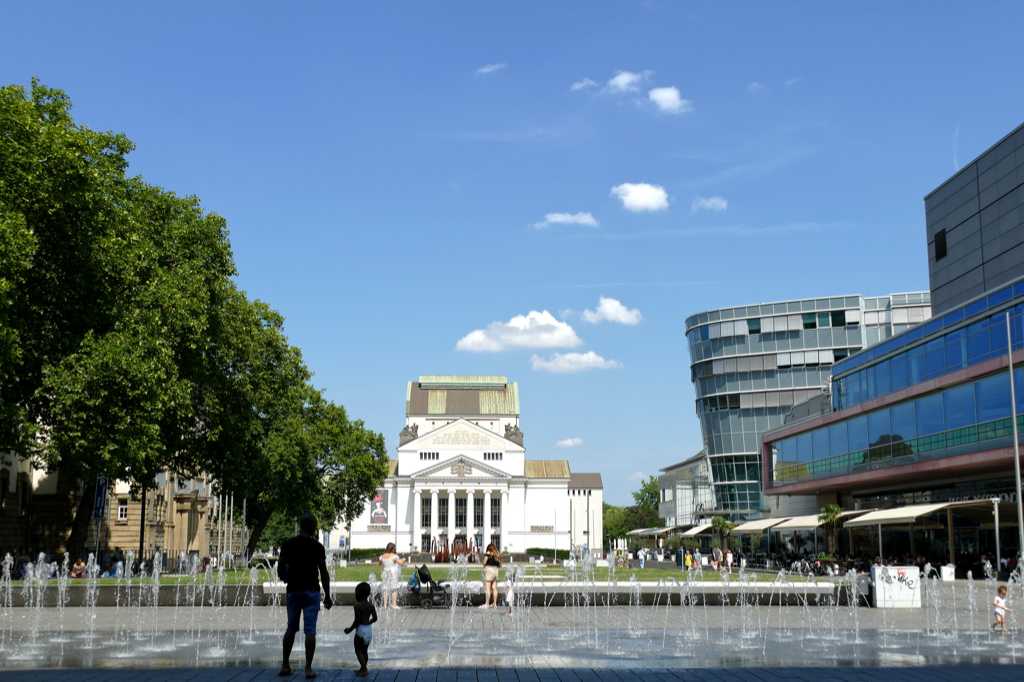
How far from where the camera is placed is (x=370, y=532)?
12075 centimetres

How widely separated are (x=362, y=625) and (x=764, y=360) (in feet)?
287

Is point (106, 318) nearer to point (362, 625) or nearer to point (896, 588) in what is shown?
point (362, 625)

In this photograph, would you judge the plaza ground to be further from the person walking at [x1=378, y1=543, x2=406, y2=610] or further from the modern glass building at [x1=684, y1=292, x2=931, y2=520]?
the modern glass building at [x1=684, y1=292, x2=931, y2=520]

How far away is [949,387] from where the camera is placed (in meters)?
42.1

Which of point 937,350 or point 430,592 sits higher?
point 937,350

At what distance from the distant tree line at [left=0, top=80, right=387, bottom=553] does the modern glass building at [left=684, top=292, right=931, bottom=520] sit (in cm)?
6611

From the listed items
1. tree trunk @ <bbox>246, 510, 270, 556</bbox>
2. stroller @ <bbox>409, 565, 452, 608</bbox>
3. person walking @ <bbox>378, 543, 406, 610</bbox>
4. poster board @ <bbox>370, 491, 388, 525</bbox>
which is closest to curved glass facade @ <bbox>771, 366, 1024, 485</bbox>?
stroller @ <bbox>409, 565, 452, 608</bbox>

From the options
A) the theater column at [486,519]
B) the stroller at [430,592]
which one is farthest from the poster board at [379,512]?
the stroller at [430,592]

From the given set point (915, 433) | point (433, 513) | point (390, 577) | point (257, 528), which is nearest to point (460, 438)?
point (433, 513)

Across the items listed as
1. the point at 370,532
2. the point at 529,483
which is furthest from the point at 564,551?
the point at 370,532

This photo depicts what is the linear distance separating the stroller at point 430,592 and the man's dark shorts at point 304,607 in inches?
474

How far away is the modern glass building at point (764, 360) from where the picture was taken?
301 feet

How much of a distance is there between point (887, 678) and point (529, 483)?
118 m

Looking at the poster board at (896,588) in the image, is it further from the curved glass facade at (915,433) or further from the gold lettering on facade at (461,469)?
the gold lettering on facade at (461,469)
